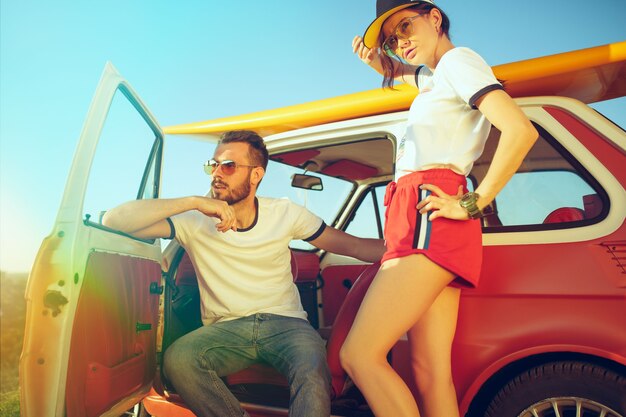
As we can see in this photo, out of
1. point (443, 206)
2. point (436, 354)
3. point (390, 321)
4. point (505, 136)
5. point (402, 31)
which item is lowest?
point (436, 354)

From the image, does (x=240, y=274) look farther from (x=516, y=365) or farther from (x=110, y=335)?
(x=516, y=365)

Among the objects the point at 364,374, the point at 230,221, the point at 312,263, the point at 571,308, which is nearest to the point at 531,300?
the point at 571,308

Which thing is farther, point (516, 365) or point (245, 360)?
point (245, 360)

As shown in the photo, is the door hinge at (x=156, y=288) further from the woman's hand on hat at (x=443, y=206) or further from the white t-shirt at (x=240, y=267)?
the woman's hand on hat at (x=443, y=206)

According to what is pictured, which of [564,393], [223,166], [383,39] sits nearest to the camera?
[564,393]

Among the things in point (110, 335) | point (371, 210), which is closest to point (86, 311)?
point (110, 335)

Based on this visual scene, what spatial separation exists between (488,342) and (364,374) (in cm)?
55

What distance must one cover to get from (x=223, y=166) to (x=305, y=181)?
915mm

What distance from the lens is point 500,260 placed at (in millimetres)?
2039

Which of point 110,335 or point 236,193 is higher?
point 236,193

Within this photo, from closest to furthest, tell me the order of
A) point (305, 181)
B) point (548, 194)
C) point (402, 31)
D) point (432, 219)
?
point (432, 219)
point (402, 31)
point (548, 194)
point (305, 181)

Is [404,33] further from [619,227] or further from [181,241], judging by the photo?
[181,241]

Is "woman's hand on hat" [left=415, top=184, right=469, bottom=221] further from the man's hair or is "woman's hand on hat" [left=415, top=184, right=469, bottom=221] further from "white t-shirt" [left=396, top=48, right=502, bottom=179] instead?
the man's hair

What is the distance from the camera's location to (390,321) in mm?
1742
